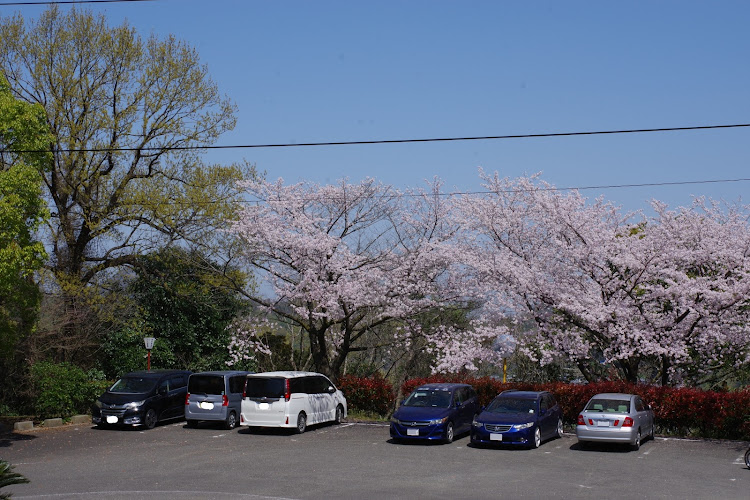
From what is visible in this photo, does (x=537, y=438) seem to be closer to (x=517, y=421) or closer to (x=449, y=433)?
(x=517, y=421)

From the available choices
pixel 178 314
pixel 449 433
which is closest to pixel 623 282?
pixel 449 433

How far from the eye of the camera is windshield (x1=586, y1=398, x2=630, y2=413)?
19188 mm

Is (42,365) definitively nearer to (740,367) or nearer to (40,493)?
(40,493)

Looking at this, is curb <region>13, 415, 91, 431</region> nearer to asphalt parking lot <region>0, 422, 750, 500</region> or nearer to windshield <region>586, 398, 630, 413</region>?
asphalt parking lot <region>0, 422, 750, 500</region>

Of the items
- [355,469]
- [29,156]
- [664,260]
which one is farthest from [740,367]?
[29,156]

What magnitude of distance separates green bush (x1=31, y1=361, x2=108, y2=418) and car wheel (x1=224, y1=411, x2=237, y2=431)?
579cm

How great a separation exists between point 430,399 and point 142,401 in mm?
8741

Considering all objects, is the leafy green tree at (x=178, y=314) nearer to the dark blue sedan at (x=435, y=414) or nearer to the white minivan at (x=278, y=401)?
the white minivan at (x=278, y=401)

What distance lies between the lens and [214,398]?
23328mm

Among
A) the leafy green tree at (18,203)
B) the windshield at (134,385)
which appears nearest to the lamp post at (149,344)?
the windshield at (134,385)

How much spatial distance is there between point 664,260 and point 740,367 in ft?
17.1

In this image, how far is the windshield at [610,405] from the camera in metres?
19.2

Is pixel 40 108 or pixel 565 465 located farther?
pixel 40 108

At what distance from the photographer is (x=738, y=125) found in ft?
58.6
